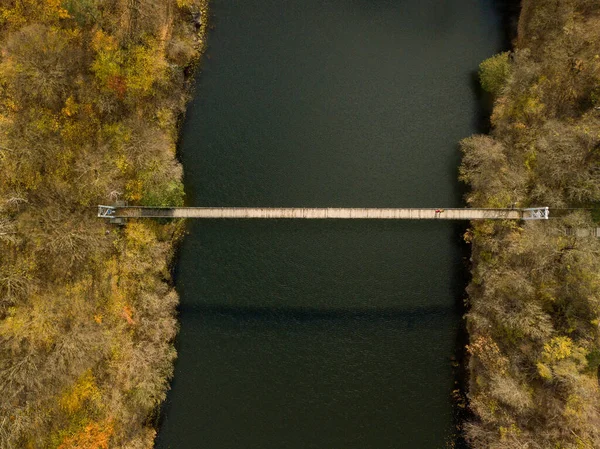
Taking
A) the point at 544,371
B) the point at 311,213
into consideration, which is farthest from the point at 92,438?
the point at 544,371

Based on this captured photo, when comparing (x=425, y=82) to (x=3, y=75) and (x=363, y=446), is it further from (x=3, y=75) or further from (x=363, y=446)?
(x=3, y=75)

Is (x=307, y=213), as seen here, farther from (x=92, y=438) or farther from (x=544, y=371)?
(x=92, y=438)

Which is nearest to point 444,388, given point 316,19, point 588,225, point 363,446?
point 363,446

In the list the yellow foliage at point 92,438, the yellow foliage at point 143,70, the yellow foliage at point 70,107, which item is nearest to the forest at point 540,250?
the yellow foliage at point 143,70

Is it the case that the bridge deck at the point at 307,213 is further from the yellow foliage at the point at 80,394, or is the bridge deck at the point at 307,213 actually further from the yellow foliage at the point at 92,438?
the yellow foliage at the point at 92,438

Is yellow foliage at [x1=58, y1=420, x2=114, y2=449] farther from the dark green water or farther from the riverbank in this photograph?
the dark green water

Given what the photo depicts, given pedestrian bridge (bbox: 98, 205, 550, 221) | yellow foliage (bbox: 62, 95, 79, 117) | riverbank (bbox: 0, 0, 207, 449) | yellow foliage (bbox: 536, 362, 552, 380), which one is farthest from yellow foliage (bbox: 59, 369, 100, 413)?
yellow foliage (bbox: 536, 362, 552, 380)
